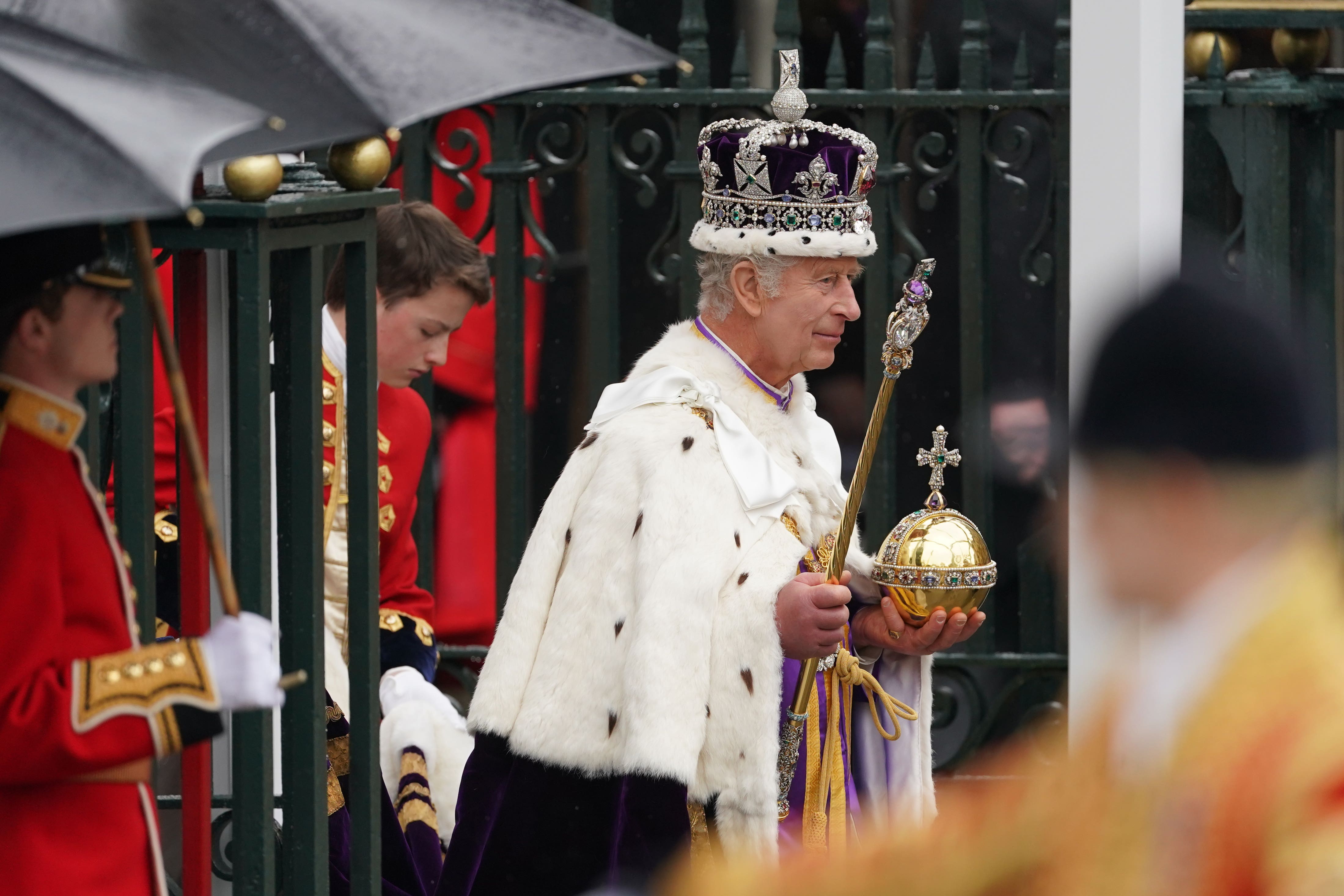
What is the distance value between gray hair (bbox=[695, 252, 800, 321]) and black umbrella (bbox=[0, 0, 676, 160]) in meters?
1.19

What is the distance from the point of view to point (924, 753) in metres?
4.06

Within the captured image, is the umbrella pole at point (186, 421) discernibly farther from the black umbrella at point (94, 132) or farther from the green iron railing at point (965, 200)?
the green iron railing at point (965, 200)

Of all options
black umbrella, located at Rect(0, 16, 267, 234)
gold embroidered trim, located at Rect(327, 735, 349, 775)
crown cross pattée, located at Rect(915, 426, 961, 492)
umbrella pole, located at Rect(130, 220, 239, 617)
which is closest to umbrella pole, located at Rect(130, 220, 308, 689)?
umbrella pole, located at Rect(130, 220, 239, 617)

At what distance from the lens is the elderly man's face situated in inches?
152

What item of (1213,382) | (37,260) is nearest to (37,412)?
(37,260)

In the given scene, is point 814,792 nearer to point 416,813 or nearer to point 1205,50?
point 416,813

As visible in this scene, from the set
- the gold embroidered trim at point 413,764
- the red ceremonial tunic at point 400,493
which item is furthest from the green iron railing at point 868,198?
the gold embroidered trim at point 413,764

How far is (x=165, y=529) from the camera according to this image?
391cm

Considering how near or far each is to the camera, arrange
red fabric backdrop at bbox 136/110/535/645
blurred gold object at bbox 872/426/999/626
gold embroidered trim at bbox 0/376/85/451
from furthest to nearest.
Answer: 1. red fabric backdrop at bbox 136/110/535/645
2. blurred gold object at bbox 872/426/999/626
3. gold embroidered trim at bbox 0/376/85/451

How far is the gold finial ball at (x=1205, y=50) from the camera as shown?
16.8 feet

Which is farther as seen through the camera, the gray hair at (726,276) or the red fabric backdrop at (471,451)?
the red fabric backdrop at (471,451)

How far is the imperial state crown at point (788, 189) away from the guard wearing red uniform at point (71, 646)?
5.15ft

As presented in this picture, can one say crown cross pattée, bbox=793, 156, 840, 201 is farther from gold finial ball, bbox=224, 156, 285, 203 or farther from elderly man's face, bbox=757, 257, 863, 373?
gold finial ball, bbox=224, 156, 285, 203

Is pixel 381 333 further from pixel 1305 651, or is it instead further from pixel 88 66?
pixel 1305 651
